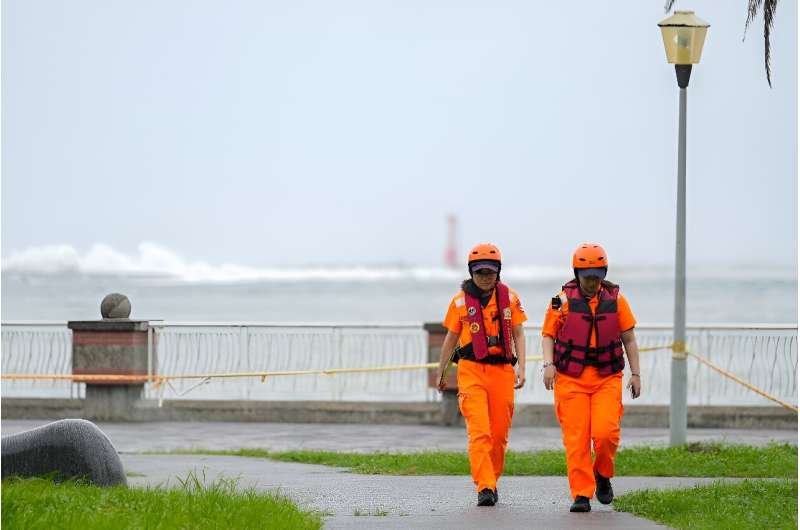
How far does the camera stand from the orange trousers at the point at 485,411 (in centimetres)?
1112

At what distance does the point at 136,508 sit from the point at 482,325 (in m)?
2.77

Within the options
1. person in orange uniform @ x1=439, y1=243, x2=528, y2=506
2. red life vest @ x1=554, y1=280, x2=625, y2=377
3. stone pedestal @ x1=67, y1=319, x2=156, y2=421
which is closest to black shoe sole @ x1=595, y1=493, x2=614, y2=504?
person in orange uniform @ x1=439, y1=243, x2=528, y2=506

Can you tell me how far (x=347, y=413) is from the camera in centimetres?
2055

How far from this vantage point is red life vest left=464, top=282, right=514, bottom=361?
11.2 m

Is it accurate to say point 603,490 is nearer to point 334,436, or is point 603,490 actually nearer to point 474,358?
point 474,358

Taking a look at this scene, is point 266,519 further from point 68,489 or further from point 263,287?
point 263,287

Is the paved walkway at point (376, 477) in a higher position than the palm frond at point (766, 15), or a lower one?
lower

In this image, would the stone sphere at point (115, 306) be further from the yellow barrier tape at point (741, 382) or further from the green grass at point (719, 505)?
the green grass at point (719, 505)

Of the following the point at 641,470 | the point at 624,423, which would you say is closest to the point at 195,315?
the point at 624,423

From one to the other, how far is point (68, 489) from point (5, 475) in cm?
66

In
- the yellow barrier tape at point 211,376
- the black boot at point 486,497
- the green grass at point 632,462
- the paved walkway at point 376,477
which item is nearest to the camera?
the paved walkway at point 376,477

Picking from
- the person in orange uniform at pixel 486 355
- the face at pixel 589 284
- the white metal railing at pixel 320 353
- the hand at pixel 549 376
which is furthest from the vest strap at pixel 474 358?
the white metal railing at pixel 320 353

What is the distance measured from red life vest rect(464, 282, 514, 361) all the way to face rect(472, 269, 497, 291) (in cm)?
9

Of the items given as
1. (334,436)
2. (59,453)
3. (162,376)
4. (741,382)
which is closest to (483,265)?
(59,453)
